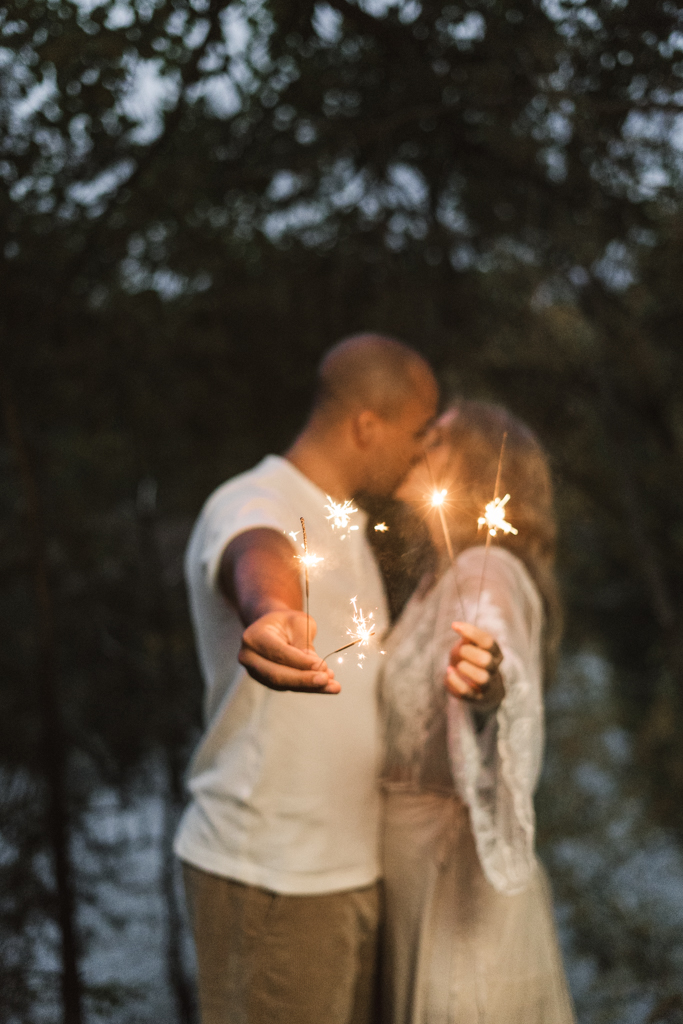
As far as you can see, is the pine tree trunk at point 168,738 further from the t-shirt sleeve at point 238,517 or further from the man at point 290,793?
the t-shirt sleeve at point 238,517

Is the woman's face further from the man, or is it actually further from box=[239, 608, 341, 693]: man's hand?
box=[239, 608, 341, 693]: man's hand

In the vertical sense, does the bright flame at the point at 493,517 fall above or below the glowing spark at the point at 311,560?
above

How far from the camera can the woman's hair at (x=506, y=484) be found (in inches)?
39.1

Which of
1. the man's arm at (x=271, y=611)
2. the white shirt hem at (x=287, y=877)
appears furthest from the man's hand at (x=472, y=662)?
the white shirt hem at (x=287, y=877)

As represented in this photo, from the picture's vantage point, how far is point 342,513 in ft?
2.94

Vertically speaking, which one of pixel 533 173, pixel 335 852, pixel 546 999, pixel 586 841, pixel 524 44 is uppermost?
pixel 533 173

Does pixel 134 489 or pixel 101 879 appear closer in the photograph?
pixel 101 879

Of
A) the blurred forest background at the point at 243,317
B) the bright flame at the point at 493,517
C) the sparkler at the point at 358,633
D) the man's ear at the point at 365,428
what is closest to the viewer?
the sparkler at the point at 358,633

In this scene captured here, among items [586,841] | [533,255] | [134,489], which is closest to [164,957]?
[134,489]

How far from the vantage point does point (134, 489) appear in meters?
3.09

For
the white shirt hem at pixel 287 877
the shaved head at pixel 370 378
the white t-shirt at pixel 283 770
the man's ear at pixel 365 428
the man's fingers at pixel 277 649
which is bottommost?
the white shirt hem at pixel 287 877

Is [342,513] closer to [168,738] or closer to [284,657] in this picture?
[284,657]

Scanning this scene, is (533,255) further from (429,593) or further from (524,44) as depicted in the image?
(429,593)

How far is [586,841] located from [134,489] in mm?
2854
